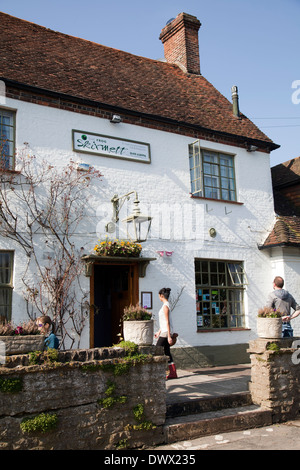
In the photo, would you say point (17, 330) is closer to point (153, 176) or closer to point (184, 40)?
point (153, 176)

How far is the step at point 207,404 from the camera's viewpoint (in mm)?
6131

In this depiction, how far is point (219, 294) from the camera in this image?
437 inches

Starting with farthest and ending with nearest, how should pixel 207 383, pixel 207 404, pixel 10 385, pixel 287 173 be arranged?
pixel 287 173
pixel 207 383
pixel 207 404
pixel 10 385

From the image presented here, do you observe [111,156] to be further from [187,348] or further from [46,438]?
[46,438]

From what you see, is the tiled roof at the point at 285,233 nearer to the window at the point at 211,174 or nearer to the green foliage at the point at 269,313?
the window at the point at 211,174

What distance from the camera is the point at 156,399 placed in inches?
221

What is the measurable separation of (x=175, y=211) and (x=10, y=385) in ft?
22.0

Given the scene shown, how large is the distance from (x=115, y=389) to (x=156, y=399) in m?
0.61

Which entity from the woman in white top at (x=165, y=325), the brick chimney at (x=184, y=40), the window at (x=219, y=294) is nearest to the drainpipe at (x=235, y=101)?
the brick chimney at (x=184, y=40)

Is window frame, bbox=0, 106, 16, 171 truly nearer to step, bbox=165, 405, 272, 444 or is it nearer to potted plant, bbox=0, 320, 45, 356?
potted plant, bbox=0, 320, 45, 356

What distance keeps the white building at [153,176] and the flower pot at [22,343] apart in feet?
10.9

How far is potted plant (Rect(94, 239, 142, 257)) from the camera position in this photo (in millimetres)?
8969

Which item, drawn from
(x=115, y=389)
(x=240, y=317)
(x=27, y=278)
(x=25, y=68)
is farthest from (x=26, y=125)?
(x=240, y=317)

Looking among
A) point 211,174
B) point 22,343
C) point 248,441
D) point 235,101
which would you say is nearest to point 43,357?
point 22,343
